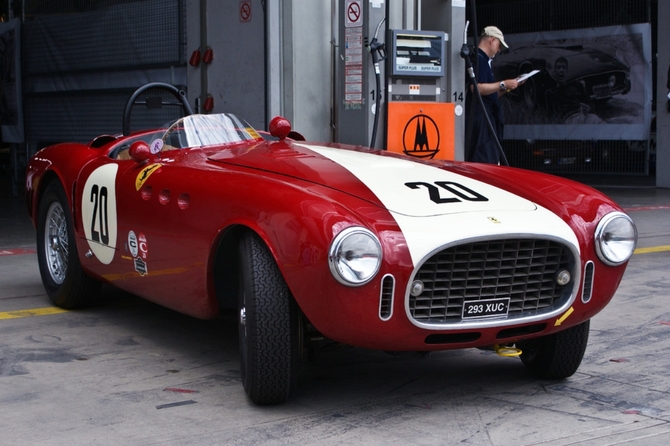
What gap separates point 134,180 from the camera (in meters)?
4.80

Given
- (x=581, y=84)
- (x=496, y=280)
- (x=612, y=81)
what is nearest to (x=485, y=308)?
(x=496, y=280)

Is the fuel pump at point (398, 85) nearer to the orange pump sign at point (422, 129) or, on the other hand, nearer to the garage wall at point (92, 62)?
the orange pump sign at point (422, 129)

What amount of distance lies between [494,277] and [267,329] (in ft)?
2.91

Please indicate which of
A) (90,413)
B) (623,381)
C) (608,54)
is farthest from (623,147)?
(90,413)

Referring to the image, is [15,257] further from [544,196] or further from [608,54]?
[608,54]

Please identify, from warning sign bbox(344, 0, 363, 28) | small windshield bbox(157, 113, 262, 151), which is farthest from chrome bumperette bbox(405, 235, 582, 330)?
warning sign bbox(344, 0, 363, 28)

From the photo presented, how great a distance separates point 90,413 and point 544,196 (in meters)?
2.05

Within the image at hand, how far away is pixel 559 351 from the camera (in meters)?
4.07

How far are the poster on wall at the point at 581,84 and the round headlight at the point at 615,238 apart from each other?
43.4ft

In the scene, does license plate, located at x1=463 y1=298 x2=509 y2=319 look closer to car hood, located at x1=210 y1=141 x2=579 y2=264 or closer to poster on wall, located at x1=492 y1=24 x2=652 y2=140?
car hood, located at x1=210 y1=141 x2=579 y2=264

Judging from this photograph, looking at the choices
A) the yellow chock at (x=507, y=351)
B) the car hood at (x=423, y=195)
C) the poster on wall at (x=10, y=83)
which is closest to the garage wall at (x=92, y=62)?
the poster on wall at (x=10, y=83)

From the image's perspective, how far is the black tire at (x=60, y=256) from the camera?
5555 millimetres

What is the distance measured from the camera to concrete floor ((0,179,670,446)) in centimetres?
343

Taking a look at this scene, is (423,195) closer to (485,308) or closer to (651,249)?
(485,308)
